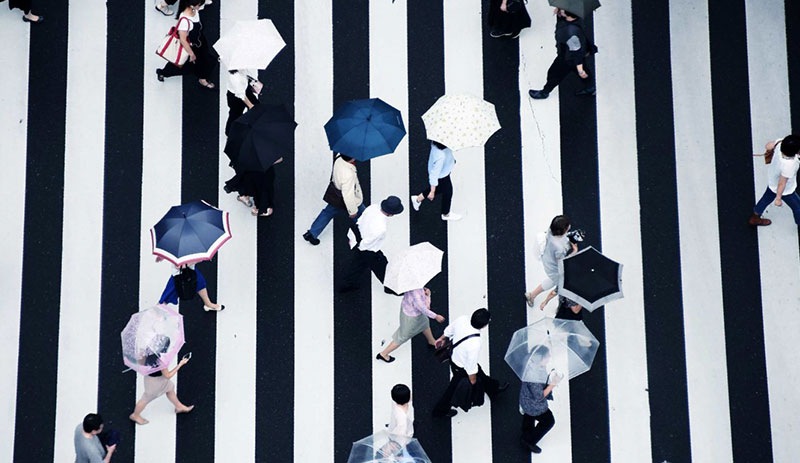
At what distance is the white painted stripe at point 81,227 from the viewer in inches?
405

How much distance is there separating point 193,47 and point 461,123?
301cm

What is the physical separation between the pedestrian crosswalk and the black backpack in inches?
34.4

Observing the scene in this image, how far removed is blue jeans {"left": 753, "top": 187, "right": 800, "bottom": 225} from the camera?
34.0 ft

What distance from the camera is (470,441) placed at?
1026 centimetres

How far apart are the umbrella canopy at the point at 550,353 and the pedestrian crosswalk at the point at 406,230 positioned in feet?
4.62

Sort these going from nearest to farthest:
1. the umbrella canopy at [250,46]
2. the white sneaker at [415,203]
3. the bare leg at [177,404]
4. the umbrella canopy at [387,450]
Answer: the umbrella canopy at [387,450]
the bare leg at [177,404]
the umbrella canopy at [250,46]
the white sneaker at [415,203]

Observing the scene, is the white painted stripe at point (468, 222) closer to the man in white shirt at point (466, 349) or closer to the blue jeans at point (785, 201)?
the man in white shirt at point (466, 349)

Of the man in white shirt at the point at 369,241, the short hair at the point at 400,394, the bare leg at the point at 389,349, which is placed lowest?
the short hair at the point at 400,394

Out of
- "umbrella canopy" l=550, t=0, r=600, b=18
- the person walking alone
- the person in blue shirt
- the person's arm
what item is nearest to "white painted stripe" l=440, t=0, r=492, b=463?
the person in blue shirt

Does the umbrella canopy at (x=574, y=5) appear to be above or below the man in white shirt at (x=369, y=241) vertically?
above

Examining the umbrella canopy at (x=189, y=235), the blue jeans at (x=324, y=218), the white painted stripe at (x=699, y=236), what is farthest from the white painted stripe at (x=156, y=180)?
the white painted stripe at (x=699, y=236)

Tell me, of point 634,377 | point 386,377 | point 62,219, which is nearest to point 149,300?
point 62,219

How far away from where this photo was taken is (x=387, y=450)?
860 centimetres

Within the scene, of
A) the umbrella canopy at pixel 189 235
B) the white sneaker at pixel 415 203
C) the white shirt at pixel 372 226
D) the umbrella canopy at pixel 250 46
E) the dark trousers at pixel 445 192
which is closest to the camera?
the umbrella canopy at pixel 189 235
